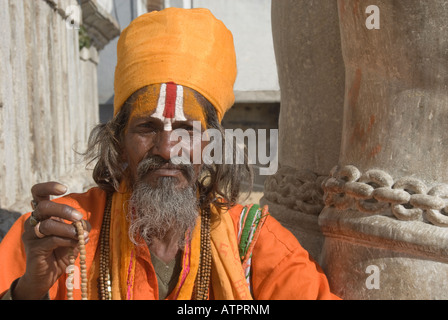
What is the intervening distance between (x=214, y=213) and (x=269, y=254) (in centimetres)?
27

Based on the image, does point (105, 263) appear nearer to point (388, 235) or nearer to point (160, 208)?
Result: point (160, 208)

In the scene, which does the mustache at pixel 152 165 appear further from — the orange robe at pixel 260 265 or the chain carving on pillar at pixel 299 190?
the chain carving on pillar at pixel 299 190

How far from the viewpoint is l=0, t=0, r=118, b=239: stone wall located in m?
2.96

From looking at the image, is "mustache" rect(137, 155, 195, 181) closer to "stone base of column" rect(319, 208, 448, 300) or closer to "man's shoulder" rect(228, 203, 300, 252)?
"man's shoulder" rect(228, 203, 300, 252)

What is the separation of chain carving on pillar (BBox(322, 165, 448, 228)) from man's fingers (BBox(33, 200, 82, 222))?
2.80ft

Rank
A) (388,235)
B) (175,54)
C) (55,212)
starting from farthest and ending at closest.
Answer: (175,54) → (388,235) → (55,212)

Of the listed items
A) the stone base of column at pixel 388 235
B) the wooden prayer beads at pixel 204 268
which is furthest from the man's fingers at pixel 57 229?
the stone base of column at pixel 388 235

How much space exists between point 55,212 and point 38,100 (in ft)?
8.33

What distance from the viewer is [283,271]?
184cm

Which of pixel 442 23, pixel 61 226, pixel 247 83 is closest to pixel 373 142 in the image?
pixel 442 23

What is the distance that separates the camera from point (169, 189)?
1.87 m

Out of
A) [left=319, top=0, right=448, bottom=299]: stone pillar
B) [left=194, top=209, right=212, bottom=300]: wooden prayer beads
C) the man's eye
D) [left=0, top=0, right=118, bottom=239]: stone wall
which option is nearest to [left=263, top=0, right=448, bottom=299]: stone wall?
[left=319, top=0, right=448, bottom=299]: stone pillar

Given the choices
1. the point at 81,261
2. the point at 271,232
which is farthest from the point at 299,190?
the point at 81,261
